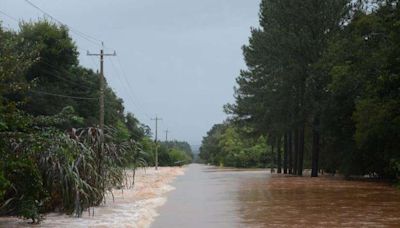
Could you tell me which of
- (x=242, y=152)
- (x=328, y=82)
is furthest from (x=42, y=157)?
(x=242, y=152)

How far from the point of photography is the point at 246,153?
10025 cm

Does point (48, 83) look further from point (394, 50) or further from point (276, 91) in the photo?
point (394, 50)

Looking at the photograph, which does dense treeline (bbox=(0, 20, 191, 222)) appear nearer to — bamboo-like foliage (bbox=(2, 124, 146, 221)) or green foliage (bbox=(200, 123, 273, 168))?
bamboo-like foliage (bbox=(2, 124, 146, 221))

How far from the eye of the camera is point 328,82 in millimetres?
41438

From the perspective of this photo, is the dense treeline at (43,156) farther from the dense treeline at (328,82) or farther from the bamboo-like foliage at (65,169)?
the dense treeline at (328,82)

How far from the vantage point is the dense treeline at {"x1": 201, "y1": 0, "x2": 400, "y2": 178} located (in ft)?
103

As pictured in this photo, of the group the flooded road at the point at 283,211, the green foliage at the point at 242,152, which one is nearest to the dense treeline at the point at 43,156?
the flooded road at the point at 283,211

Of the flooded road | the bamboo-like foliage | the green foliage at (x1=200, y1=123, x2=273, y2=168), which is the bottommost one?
the flooded road

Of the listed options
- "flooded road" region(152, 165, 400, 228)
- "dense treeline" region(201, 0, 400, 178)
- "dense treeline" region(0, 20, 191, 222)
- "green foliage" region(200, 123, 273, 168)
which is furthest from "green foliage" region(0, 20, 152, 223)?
"green foliage" region(200, 123, 273, 168)

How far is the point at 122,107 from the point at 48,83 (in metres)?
43.8

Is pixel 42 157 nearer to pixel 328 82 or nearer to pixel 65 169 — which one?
pixel 65 169

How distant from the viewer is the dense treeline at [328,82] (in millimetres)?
31344

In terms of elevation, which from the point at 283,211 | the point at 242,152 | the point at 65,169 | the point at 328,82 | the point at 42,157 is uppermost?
the point at 328,82

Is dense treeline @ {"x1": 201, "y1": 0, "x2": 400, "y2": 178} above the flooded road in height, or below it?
above
